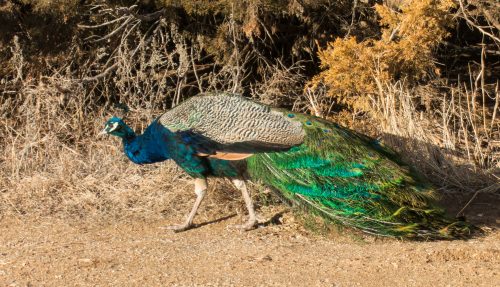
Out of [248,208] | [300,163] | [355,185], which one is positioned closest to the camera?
[355,185]

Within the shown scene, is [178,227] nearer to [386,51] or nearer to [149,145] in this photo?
[149,145]

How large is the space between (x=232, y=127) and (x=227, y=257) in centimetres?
103

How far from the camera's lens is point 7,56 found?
7.89m

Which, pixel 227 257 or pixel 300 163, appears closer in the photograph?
pixel 227 257

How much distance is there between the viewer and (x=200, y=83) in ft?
25.4

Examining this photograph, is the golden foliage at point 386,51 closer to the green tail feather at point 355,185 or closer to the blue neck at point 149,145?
the green tail feather at point 355,185

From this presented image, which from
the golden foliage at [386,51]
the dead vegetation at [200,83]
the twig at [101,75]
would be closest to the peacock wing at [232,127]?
the dead vegetation at [200,83]

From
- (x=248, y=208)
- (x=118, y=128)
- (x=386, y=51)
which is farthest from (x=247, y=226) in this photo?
(x=386, y=51)

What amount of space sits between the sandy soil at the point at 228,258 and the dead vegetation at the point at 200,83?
0.57 m

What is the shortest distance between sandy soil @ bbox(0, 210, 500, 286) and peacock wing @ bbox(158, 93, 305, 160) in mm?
650

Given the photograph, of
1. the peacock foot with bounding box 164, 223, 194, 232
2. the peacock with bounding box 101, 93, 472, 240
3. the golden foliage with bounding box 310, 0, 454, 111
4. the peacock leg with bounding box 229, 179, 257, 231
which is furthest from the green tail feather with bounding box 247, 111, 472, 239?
the golden foliage with bounding box 310, 0, 454, 111

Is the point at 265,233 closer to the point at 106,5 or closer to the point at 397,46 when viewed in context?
the point at 397,46

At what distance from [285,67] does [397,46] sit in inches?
58.1

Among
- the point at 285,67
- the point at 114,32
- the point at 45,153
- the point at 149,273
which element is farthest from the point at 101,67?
the point at 149,273
